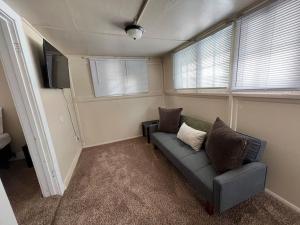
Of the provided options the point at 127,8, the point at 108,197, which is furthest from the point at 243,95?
the point at 108,197

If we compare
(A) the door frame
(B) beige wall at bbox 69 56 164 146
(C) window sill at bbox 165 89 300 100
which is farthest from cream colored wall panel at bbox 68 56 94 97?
(C) window sill at bbox 165 89 300 100

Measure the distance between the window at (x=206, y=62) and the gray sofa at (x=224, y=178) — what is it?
103cm

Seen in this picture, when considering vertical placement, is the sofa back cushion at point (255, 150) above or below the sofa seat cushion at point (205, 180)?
above

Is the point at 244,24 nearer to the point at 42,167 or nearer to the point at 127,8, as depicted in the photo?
the point at 127,8

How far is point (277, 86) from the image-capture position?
4.58 ft

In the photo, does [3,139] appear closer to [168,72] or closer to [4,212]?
[4,212]

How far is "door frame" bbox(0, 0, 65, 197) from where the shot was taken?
4.38 feet

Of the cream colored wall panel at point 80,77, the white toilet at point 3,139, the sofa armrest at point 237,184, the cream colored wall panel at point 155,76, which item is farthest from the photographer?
the cream colored wall panel at point 155,76

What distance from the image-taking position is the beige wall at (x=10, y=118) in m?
2.66

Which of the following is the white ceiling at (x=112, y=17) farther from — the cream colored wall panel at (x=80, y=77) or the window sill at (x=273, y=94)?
the window sill at (x=273, y=94)

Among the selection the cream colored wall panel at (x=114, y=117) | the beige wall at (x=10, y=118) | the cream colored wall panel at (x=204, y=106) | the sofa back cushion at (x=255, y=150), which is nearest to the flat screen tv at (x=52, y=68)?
the cream colored wall panel at (x=114, y=117)

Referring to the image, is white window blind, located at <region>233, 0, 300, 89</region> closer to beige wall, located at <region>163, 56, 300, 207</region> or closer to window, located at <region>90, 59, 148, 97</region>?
beige wall, located at <region>163, 56, 300, 207</region>

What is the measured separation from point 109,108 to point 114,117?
0.85 ft

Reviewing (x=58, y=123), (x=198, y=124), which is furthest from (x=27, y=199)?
(x=198, y=124)
